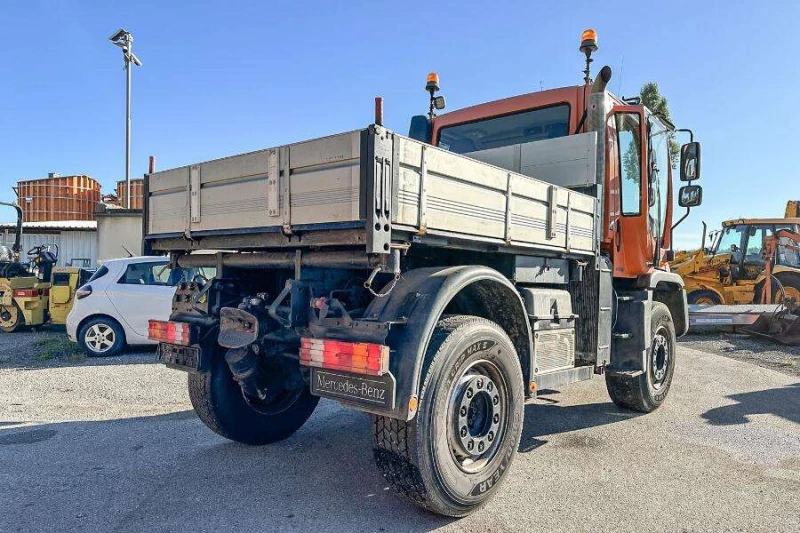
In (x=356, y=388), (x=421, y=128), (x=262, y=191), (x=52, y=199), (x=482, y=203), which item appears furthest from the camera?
(x=52, y=199)

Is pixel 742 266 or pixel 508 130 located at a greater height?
pixel 508 130

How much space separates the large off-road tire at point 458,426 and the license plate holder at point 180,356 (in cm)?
151

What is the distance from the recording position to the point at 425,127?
6.51 meters

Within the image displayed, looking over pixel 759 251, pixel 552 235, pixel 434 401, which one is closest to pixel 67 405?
pixel 434 401

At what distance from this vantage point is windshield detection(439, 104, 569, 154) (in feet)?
18.1

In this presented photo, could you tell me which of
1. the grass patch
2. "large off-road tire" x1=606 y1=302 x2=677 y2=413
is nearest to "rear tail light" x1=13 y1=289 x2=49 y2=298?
the grass patch

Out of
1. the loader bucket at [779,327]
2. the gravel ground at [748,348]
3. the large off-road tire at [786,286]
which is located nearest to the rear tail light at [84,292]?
the gravel ground at [748,348]

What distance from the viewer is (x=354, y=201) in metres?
3.01

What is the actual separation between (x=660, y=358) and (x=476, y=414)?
11.5ft

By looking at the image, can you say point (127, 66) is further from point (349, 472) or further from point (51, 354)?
point (349, 472)

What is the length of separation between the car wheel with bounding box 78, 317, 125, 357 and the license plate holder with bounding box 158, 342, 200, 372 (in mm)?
5273

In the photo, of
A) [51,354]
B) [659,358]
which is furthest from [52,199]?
[659,358]

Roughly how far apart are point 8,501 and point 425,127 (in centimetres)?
509

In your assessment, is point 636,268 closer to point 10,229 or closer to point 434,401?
point 434,401
